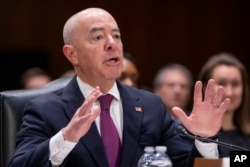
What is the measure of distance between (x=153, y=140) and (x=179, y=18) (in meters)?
4.51

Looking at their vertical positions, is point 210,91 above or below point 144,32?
above

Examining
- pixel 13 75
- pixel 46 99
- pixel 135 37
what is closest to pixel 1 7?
pixel 13 75

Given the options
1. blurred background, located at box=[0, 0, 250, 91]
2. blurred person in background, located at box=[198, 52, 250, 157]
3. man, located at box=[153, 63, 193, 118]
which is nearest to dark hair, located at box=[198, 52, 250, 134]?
blurred person in background, located at box=[198, 52, 250, 157]

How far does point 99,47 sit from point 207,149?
689 mm

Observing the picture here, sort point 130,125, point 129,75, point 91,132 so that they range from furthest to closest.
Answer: point 129,75
point 130,125
point 91,132

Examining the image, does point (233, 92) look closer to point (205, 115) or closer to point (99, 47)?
point (99, 47)

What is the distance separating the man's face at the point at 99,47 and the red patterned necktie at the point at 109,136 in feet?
0.46

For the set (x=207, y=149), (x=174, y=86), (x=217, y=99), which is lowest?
(x=174, y=86)

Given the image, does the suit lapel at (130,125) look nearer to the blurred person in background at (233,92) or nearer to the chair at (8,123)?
the chair at (8,123)

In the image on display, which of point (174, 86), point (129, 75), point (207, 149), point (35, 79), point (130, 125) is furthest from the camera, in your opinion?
point (35, 79)

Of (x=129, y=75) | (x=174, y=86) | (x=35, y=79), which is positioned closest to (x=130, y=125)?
(x=129, y=75)

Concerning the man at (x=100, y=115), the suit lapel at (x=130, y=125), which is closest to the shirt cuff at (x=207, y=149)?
the man at (x=100, y=115)

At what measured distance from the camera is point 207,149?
2.80m

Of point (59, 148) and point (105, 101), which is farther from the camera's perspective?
point (105, 101)
